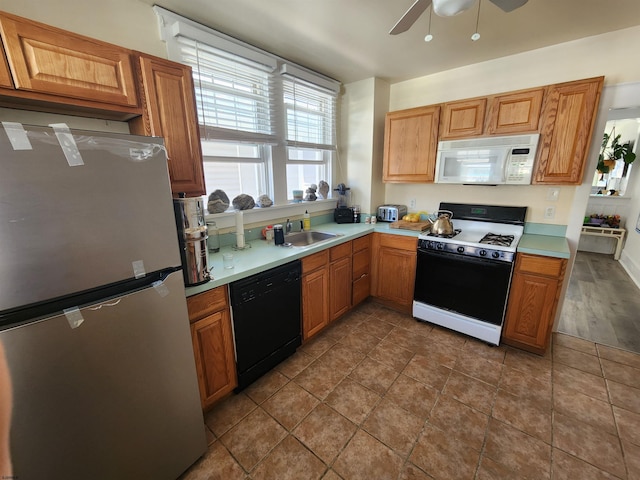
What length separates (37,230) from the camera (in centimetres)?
83

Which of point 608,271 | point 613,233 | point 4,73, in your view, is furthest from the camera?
point 613,233

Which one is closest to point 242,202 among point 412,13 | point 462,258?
point 412,13

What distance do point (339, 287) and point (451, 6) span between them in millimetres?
2107

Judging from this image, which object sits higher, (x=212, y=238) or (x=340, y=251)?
(x=212, y=238)

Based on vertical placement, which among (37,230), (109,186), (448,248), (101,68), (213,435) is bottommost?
(213,435)

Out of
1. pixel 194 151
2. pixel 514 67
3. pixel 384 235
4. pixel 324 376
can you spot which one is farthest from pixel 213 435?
pixel 514 67

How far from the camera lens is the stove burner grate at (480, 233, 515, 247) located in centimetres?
226

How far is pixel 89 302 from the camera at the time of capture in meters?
0.98

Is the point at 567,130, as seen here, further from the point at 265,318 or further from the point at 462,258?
the point at 265,318

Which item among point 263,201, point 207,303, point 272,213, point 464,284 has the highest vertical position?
point 263,201

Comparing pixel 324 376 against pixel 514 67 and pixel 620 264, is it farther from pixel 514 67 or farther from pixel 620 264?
pixel 620 264

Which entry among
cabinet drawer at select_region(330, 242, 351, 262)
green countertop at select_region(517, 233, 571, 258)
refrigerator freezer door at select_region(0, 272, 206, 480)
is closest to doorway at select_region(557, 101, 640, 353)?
green countertop at select_region(517, 233, 571, 258)

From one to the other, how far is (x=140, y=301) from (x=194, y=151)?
3.15ft

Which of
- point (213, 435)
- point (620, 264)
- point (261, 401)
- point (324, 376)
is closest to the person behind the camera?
point (213, 435)
